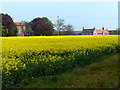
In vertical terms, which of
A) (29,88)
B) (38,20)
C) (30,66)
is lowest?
(29,88)

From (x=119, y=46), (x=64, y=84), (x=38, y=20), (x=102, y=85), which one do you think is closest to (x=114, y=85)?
(x=102, y=85)

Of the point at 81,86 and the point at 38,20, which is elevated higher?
the point at 38,20

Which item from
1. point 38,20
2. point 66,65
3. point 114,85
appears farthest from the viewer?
point 38,20

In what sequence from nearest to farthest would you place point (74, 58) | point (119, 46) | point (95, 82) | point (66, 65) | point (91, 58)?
point (95, 82) < point (66, 65) < point (74, 58) < point (91, 58) < point (119, 46)

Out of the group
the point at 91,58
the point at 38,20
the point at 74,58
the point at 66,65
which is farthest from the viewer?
the point at 38,20

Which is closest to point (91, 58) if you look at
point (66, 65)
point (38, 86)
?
point (66, 65)

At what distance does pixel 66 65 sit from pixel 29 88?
2496 mm

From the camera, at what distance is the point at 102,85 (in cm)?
595

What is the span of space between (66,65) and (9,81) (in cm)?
273

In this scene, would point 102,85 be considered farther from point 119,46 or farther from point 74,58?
point 119,46

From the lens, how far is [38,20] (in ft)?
228

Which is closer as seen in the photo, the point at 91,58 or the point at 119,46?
the point at 91,58

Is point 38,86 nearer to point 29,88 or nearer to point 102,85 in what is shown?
point 29,88

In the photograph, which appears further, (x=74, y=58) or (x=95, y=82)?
(x=74, y=58)
